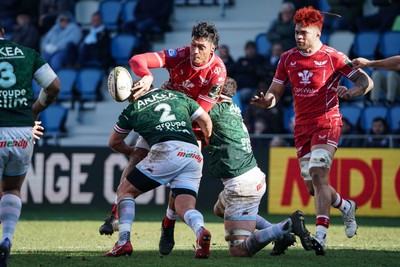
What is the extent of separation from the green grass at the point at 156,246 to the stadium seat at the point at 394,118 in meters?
2.43

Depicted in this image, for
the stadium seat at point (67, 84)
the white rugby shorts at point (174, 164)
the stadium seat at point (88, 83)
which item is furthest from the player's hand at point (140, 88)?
the stadium seat at point (67, 84)

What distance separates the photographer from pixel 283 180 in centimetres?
1639

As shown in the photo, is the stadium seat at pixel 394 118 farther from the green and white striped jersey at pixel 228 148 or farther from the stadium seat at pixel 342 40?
the green and white striped jersey at pixel 228 148

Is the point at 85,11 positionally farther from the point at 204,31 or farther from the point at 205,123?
the point at 205,123

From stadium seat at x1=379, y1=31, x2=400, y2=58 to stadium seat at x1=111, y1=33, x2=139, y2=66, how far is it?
5086 millimetres

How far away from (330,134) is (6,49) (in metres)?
3.60

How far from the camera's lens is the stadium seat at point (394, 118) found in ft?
57.3

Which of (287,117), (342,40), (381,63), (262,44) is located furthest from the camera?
(262,44)

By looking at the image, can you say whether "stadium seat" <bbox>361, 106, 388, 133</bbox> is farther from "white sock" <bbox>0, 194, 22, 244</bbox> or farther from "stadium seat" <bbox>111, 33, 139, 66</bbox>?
"white sock" <bbox>0, 194, 22, 244</bbox>

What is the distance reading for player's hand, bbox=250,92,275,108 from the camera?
405 inches

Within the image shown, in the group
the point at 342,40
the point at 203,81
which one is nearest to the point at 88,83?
the point at 342,40

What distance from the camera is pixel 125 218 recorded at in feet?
29.8

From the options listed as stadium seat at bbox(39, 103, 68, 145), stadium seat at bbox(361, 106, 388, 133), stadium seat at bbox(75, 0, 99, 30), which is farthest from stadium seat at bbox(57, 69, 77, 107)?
stadium seat at bbox(361, 106, 388, 133)

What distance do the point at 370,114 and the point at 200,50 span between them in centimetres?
821
